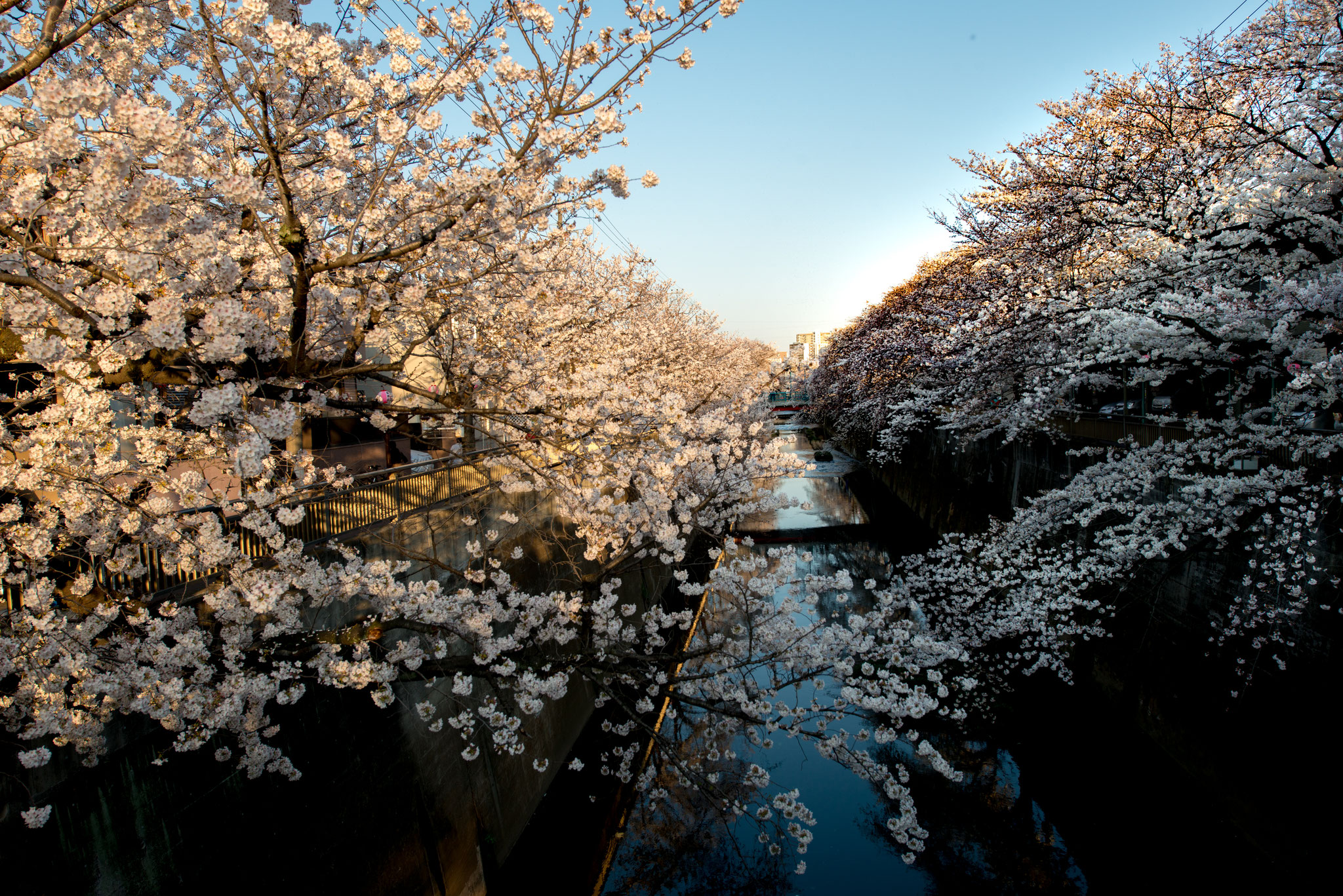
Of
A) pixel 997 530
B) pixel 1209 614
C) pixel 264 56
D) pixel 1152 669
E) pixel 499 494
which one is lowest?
pixel 1152 669

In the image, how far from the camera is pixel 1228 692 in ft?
28.5

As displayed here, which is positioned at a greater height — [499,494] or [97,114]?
[97,114]

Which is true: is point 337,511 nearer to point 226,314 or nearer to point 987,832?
point 226,314

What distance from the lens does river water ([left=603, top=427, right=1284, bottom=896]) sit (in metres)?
8.62

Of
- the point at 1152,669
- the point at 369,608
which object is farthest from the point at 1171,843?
the point at 369,608

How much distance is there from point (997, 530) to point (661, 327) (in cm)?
1346

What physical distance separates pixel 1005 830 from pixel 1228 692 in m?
3.60

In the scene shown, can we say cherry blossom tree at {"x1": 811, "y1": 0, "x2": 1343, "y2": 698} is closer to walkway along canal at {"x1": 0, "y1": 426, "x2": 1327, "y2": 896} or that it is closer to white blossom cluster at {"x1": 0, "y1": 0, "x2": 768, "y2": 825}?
walkway along canal at {"x1": 0, "y1": 426, "x2": 1327, "y2": 896}

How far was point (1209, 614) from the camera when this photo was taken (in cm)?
938

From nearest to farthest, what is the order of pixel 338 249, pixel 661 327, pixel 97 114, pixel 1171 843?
pixel 97 114
pixel 338 249
pixel 1171 843
pixel 661 327

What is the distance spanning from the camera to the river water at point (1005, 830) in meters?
8.62

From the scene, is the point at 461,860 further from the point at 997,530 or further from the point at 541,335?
the point at 997,530

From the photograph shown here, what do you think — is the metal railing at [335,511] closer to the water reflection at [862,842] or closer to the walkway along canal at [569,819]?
the walkway along canal at [569,819]

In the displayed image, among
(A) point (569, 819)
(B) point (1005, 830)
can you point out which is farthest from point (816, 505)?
(A) point (569, 819)
